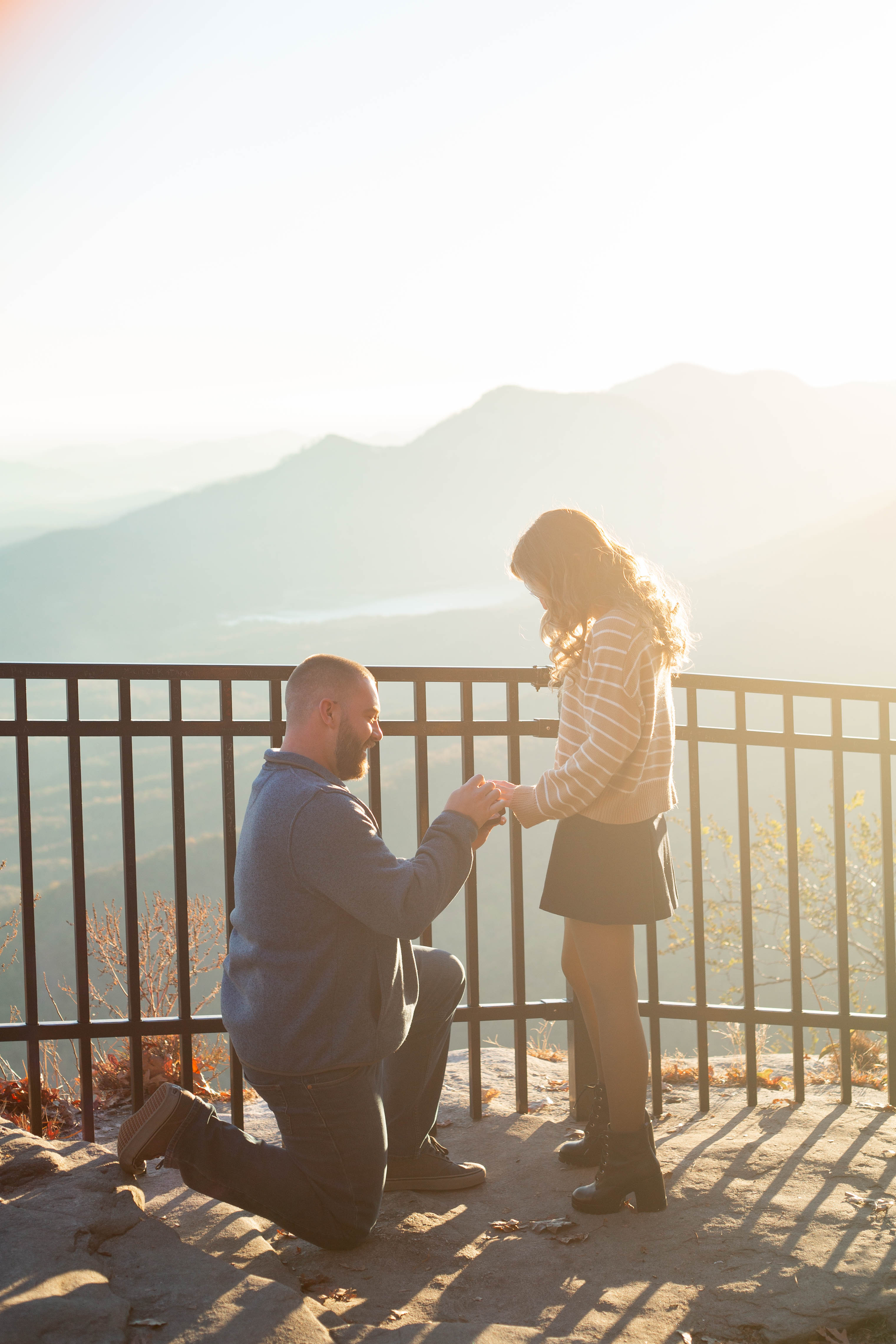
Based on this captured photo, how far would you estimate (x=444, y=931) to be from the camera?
42438mm

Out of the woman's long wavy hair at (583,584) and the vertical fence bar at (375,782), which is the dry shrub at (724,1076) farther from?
the woman's long wavy hair at (583,584)

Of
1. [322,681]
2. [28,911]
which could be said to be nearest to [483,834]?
[322,681]

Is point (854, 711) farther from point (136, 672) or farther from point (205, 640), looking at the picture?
point (205, 640)

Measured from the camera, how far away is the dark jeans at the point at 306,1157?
2.46m

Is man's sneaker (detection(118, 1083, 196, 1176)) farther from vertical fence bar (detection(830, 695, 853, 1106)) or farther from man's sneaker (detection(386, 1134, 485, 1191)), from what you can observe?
vertical fence bar (detection(830, 695, 853, 1106))

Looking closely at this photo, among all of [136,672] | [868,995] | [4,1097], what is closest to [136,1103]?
[4,1097]

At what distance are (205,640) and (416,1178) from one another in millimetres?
78357

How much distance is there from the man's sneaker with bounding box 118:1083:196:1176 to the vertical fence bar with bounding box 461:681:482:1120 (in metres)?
1.12

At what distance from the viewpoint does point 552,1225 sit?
8.97 ft

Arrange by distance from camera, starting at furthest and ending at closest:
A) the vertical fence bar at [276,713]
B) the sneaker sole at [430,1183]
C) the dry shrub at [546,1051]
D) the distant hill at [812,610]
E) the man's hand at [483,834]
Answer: the distant hill at [812,610]
the dry shrub at [546,1051]
the vertical fence bar at [276,713]
the sneaker sole at [430,1183]
the man's hand at [483,834]

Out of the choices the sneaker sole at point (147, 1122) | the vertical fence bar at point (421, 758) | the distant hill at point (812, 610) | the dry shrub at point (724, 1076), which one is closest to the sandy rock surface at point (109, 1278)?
the sneaker sole at point (147, 1122)

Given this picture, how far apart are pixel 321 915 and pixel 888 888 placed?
271 centimetres

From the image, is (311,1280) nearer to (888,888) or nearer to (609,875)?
(609,875)

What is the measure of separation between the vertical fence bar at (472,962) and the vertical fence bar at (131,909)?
1.14 metres
